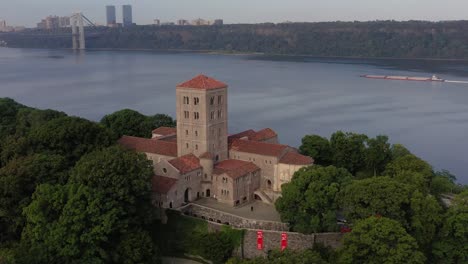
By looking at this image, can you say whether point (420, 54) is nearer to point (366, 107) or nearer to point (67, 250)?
point (366, 107)

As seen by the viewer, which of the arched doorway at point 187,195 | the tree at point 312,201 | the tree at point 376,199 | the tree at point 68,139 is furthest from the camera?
A: the arched doorway at point 187,195

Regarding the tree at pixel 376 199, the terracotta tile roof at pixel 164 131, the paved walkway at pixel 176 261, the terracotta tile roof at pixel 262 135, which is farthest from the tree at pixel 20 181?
the tree at pixel 376 199

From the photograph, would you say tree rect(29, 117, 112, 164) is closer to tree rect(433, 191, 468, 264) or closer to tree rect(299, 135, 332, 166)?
tree rect(299, 135, 332, 166)

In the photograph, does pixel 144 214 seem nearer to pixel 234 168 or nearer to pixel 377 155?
pixel 234 168

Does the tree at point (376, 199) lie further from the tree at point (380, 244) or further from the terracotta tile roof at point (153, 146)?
the terracotta tile roof at point (153, 146)

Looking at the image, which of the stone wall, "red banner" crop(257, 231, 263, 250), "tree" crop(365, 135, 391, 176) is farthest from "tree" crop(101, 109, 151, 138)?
"red banner" crop(257, 231, 263, 250)

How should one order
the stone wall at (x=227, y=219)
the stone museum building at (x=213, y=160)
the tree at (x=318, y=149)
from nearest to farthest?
the stone wall at (x=227, y=219) < the stone museum building at (x=213, y=160) < the tree at (x=318, y=149)

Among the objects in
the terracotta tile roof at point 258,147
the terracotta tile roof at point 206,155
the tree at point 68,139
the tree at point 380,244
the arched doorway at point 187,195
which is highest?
the tree at point 68,139
